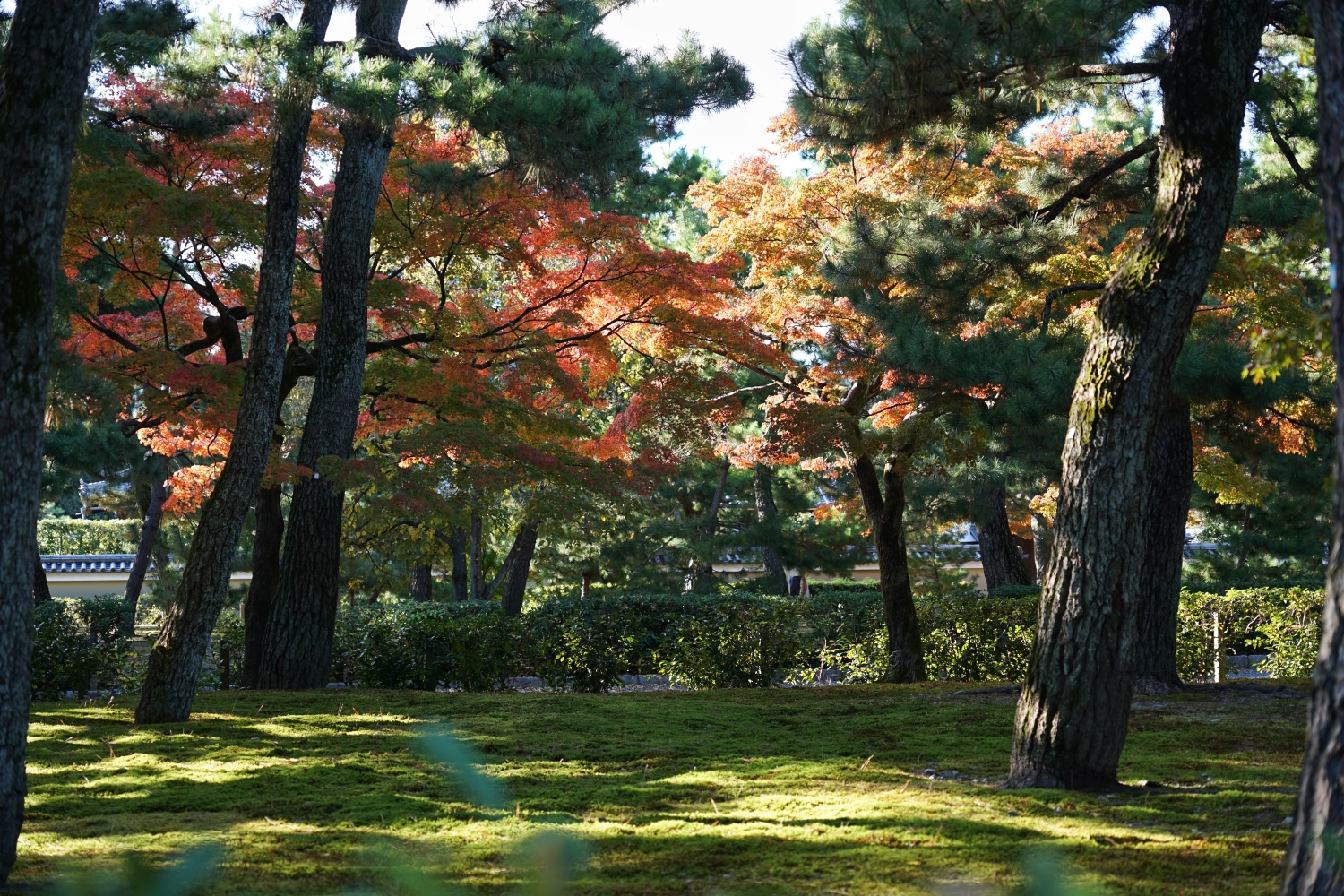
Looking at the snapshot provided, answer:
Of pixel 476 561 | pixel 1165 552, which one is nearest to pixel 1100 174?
→ pixel 1165 552

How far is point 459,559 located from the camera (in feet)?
68.5

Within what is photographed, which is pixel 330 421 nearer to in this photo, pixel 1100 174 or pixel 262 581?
pixel 262 581

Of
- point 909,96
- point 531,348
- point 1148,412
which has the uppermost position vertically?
point 909,96

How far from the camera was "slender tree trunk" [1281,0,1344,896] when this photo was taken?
228 centimetres

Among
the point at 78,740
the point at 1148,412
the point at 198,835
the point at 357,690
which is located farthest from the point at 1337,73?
the point at 357,690

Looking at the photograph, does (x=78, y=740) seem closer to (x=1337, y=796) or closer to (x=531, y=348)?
(x=531, y=348)

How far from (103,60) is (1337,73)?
7.60 metres

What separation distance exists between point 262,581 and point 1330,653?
9.32 m

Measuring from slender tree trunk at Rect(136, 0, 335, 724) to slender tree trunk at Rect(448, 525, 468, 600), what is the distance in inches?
489

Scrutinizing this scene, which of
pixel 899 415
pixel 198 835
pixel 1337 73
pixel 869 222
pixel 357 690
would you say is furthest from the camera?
pixel 899 415

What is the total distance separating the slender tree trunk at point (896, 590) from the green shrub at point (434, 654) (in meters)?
3.85

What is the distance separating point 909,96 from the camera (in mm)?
6934

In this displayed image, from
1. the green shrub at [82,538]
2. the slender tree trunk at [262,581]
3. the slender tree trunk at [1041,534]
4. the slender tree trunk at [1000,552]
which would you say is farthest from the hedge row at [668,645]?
the green shrub at [82,538]

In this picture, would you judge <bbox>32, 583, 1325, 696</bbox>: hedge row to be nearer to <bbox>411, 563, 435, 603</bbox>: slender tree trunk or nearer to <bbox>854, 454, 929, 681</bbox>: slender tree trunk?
<bbox>854, 454, 929, 681</bbox>: slender tree trunk
